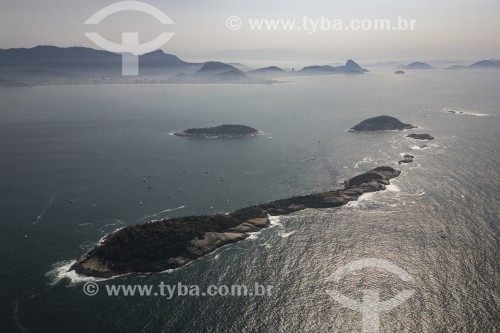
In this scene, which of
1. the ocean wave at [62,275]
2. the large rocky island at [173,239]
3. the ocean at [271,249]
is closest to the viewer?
the ocean at [271,249]

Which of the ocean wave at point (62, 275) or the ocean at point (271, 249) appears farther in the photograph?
the ocean wave at point (62, 275)

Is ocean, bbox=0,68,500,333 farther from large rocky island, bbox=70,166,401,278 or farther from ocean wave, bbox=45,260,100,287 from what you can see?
large rocky island, bbox=70,166,401,278

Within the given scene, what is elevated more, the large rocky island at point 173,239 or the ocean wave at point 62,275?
the large rocky island at point 173,239

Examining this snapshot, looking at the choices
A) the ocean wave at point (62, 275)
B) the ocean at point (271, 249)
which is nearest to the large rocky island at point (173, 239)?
the ocean wave at point (62, 275)

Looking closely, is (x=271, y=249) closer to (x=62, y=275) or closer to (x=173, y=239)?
(x=173, y=239)

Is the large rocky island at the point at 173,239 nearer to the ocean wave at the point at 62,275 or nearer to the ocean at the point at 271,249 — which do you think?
the ocean wave at the point at 62,275

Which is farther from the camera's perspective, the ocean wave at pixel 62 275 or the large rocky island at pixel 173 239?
the large rocky island at pixel 173 239

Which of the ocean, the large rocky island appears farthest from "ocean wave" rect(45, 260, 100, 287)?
the large rocky island

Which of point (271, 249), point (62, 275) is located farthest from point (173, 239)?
point (62, 275)

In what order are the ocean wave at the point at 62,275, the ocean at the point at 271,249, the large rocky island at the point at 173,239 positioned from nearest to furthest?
the ocean at the point at 271,249
the ocean wave at the point at 62,275
the large rocky island at the point at 173,239

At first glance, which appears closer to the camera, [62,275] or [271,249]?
[62,275]
